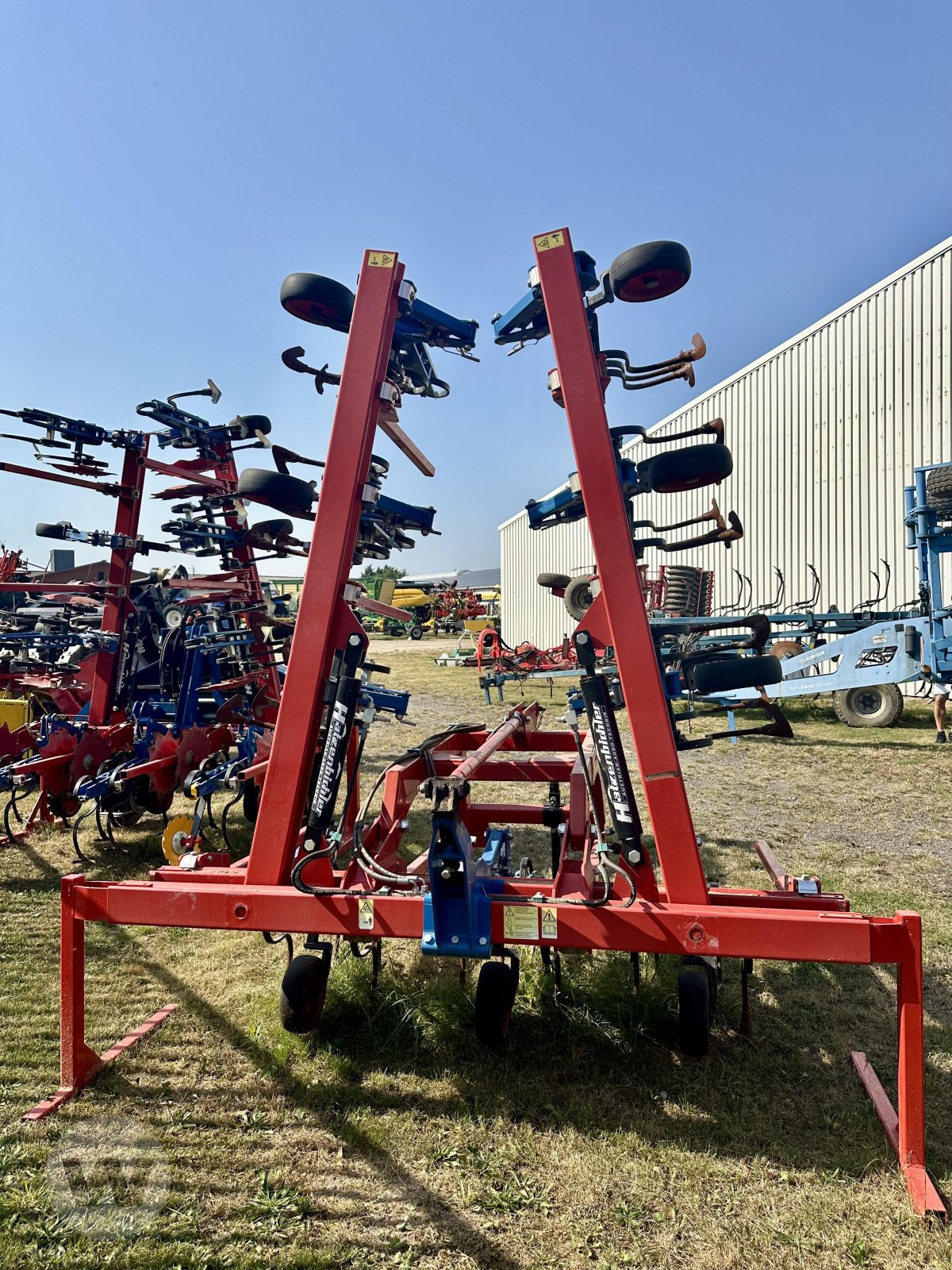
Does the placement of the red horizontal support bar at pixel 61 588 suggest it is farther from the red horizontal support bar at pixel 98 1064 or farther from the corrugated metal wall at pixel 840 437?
the corrugated metal wall at pixel 840 437

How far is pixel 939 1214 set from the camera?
7.51 ft

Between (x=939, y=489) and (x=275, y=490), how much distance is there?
9.94 meters

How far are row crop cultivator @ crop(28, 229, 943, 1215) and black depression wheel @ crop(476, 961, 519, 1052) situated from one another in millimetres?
11

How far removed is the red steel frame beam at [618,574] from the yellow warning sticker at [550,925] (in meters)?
0.42

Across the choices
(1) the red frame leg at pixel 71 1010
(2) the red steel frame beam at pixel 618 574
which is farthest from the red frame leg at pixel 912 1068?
(1) the red frame leg at pixel 71 1010

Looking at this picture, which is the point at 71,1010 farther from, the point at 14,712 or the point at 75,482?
the point at 14,712

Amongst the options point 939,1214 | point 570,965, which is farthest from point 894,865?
point 939,1214

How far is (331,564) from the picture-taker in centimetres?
304

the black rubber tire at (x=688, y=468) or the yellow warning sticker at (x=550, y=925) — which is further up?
the black rubber tire at (x=688, y=468)

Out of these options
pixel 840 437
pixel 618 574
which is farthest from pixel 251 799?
pixel 840 437

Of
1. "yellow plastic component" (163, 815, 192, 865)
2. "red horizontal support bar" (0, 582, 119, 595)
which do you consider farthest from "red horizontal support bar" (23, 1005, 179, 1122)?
"red horizontal support bar" (0, 582, 119, 595)

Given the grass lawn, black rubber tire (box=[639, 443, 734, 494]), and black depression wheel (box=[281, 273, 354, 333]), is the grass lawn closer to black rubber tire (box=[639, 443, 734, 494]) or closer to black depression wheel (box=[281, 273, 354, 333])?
black rubber tire (box=[639, 443, 734, 494])

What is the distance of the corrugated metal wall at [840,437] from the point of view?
46.8 ft

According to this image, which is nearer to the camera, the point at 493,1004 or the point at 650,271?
the point at 650,271
